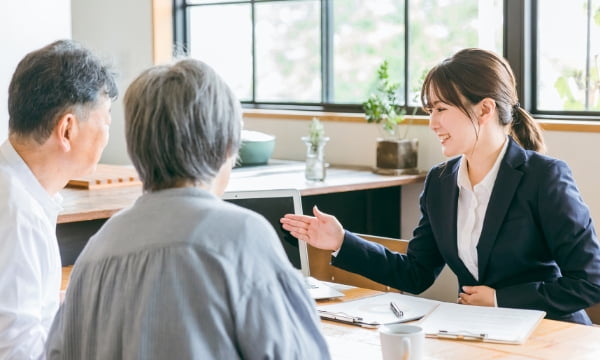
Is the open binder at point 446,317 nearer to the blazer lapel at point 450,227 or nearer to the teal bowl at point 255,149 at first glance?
the blazer lapel at point 450,227

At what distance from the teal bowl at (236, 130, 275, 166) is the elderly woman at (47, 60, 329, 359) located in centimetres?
299

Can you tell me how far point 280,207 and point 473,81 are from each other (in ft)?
2.02

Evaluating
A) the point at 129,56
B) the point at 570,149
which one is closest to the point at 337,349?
the point at 570,149

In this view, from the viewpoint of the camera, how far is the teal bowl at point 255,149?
172 inches

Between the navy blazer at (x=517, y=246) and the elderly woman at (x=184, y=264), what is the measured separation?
1247 mm

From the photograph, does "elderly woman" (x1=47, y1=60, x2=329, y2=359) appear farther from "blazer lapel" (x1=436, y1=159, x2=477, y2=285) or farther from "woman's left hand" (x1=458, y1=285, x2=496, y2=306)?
"blazer lapel" (x1=436, y1=159, x2=477, y2=285)

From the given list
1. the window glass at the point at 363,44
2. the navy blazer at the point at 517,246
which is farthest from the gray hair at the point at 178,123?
the window glass at the point at 363,44

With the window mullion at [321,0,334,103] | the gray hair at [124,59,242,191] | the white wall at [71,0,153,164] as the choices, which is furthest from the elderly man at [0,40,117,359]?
the white wall at [71,0,153,164]

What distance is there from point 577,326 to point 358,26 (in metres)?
2.97

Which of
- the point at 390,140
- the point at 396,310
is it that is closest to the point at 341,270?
the point at 396,310

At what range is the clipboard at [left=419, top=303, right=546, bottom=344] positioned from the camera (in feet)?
6.56

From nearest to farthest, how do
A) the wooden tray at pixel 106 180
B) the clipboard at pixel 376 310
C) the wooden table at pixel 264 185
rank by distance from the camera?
the clipboard at pixel 376 310
the wooden table at pixel 264 185
the wooden tray at pixel 106 180

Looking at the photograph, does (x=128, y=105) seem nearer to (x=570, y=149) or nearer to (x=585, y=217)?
(x=585, y=217)

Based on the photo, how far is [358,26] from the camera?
4848 millimetres
